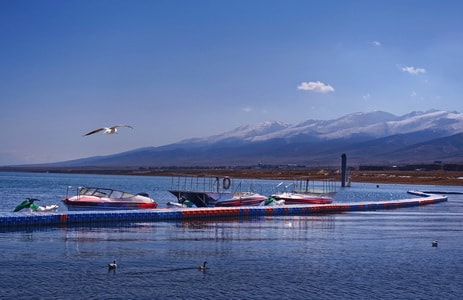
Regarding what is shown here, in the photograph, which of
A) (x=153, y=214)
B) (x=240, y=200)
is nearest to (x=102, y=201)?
(x=153, y=214)

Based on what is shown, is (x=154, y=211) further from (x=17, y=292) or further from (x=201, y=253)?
(x=17, y=292)

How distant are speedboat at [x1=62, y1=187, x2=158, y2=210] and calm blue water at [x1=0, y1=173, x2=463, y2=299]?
830 cm

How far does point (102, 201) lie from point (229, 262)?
2249 cm

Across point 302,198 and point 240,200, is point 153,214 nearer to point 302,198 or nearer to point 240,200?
point 240,200

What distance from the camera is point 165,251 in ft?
80.4

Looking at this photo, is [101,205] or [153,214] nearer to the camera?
[153,214]

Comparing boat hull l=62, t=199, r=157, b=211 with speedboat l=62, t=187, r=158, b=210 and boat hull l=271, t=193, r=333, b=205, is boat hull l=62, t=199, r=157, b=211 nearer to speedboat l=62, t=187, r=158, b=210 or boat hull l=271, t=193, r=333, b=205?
speedboat l=62, t=187, r=158, b=210

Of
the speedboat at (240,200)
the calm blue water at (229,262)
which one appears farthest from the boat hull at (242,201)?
the calm blue water at (229,262)

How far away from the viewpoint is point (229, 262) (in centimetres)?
2223

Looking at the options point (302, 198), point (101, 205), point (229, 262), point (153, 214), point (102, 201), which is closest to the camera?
point (229, 262)

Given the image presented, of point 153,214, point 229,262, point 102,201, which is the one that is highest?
point 102,201

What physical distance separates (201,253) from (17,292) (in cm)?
849

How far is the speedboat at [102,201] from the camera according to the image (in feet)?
139

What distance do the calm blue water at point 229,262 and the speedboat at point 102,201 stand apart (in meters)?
8.30
